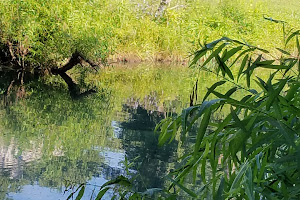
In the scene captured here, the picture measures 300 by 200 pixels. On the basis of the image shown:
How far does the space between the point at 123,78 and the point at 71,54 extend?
1.10 meters

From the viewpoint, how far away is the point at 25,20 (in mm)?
8484

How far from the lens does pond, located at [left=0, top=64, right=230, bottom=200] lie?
3.08 m

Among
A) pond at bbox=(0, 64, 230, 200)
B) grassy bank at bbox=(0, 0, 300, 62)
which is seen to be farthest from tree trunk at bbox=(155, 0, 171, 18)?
pond at bbox=(0, 64, 230, 200)

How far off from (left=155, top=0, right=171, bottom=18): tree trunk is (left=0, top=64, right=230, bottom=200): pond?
25.6 feet

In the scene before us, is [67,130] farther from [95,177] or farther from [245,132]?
[245,132]

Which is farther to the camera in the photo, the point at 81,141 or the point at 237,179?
the point at 81,141

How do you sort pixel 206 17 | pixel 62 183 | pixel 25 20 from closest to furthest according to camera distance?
1. pixel 62 183
2. pixel 25 20
3. pixel 206 17

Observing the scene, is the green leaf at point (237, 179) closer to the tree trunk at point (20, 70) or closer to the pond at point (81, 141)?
the pond at point (81, 141)

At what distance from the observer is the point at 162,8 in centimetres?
1594

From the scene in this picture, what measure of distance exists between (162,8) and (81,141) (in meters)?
12.2

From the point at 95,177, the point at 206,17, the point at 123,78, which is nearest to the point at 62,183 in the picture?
the point at 95,177

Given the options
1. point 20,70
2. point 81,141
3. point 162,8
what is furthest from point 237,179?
point 162,8

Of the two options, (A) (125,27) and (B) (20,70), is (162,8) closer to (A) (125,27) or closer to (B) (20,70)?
(A) (125,27)

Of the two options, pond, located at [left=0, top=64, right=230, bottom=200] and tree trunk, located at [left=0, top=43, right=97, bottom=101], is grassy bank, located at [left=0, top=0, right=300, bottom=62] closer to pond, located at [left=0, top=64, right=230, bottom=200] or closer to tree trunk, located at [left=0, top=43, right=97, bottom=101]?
tree trunk, located at [left=0, top=43, right=97, bottom=101]
